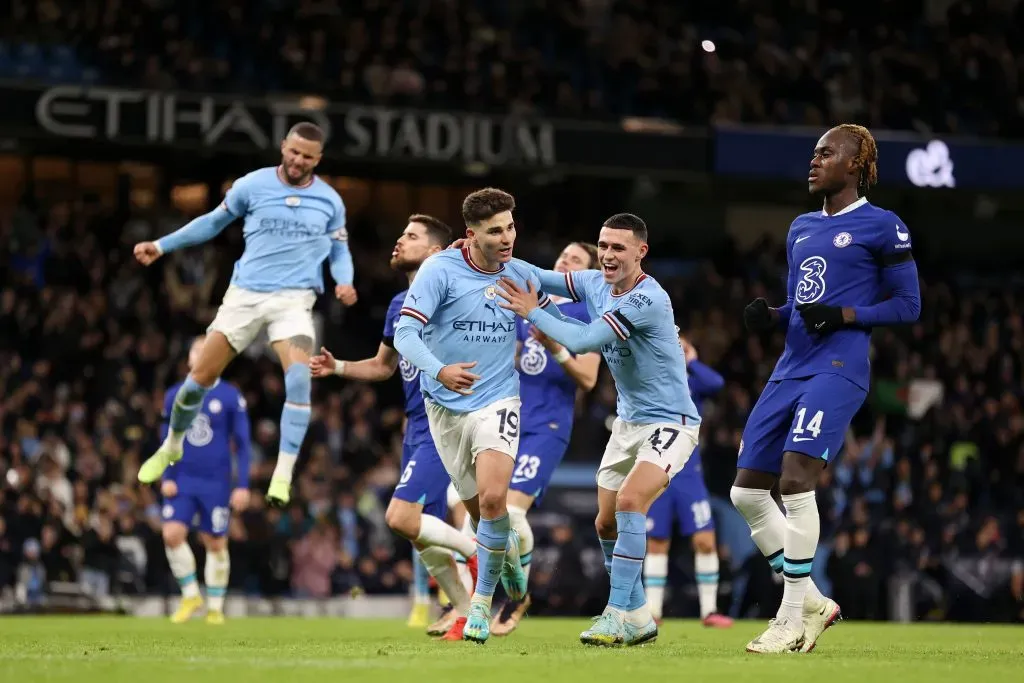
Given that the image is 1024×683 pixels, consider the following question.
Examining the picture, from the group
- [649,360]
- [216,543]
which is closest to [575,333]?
[649,360]

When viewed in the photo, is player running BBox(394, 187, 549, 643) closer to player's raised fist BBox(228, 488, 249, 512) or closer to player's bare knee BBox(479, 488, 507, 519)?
player's bare knee BBox(479, 488, 507, 519)

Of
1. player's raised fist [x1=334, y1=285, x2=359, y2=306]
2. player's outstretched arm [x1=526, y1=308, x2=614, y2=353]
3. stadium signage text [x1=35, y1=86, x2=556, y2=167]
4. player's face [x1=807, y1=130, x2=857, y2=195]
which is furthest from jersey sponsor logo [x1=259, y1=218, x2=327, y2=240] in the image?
stadium signage text [x1=35, y1=86, x2=556, y2=167]

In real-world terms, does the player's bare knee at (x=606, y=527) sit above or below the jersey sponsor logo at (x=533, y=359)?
below

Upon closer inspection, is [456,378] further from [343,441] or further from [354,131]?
[354,131]

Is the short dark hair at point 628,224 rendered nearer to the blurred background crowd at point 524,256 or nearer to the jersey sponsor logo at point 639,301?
the jersey sponsor logo at point 639,301

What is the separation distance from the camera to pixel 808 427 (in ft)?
27.8

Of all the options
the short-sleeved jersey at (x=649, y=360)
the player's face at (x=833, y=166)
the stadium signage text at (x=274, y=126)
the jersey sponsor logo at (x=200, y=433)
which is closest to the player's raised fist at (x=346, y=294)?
the short-sleeved jersey at (x=649, y=360)

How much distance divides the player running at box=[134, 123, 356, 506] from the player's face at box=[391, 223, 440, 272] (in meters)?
0.88

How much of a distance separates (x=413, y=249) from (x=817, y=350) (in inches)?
128

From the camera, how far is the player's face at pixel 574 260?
37.1 ft

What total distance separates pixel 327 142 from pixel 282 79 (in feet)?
5.95

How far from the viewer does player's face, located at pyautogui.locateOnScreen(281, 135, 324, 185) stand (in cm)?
1155

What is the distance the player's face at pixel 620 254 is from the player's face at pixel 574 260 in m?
2.18

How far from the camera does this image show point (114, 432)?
19.1 metres
